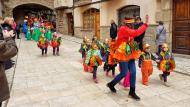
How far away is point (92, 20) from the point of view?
18.1 m

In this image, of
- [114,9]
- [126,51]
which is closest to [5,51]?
[126,51]

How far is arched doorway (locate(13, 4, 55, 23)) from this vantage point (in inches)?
1161

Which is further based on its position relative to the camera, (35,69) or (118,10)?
(118,10)

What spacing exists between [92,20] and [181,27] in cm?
924

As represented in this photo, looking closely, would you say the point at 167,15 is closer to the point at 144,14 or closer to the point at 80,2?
the point at 144,14

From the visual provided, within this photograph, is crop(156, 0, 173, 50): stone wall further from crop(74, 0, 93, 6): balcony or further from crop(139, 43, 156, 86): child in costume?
crop(74, 0, 93, 6): balcony

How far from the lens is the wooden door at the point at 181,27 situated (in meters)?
9.46

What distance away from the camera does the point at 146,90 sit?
543 cm

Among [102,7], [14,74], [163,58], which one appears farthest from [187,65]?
[102,7]

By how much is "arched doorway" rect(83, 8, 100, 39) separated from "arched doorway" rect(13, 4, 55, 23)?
9.53m

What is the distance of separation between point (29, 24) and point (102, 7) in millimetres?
7959

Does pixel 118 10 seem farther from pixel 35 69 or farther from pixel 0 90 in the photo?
pixel 0 90

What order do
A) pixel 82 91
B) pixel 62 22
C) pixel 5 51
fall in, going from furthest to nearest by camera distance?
1. pixel 62 22
2. pixel 82 91
3. pixel 5 51

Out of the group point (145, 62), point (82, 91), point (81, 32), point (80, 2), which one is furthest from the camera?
point (81, 32)
